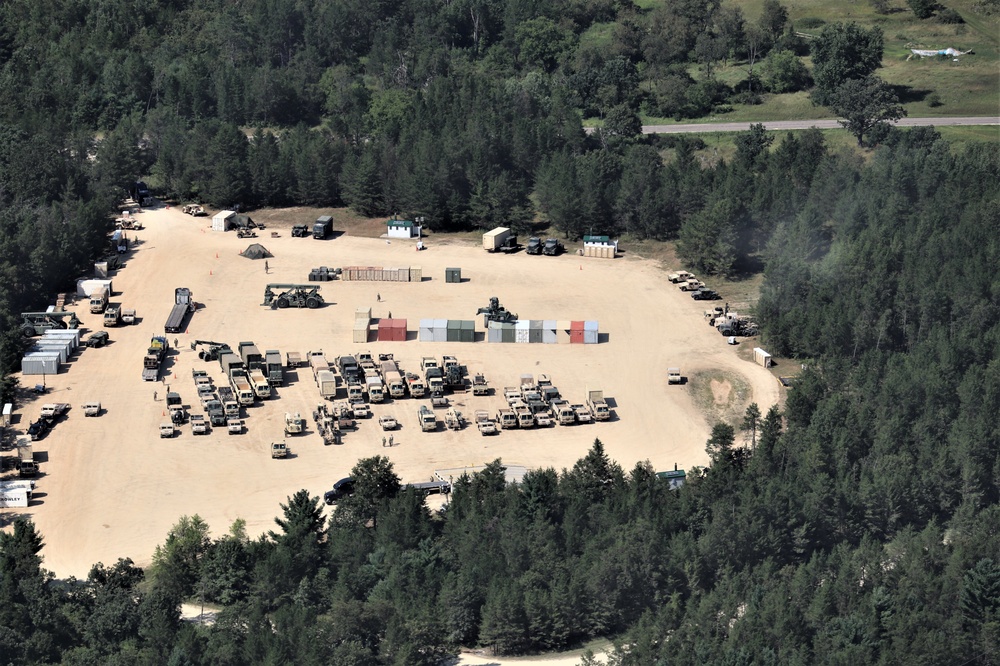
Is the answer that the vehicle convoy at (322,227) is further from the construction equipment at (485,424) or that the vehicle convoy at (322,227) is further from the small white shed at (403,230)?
the construction equipment at (485,424)

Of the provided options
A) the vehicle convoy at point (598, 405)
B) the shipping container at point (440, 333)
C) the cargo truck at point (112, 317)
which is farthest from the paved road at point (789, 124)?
the cargo truck at point (112, 317)

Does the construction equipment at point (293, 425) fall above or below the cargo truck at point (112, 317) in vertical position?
below

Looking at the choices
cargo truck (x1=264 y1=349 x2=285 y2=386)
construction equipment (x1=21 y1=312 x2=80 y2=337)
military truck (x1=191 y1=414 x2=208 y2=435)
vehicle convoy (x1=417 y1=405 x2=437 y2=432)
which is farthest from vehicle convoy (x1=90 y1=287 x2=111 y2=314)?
vehicle convoy (x1=417 y1=405 x2=437 y2=432)

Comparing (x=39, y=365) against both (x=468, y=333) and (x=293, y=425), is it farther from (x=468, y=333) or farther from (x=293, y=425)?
(x=468, y=333)

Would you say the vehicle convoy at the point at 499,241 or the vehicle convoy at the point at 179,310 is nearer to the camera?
the vehicle convoy at the point at 179,310

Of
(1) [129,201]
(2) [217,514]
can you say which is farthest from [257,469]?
(1) [129,201]

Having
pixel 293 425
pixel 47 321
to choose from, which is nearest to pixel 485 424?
pixel 293 425
